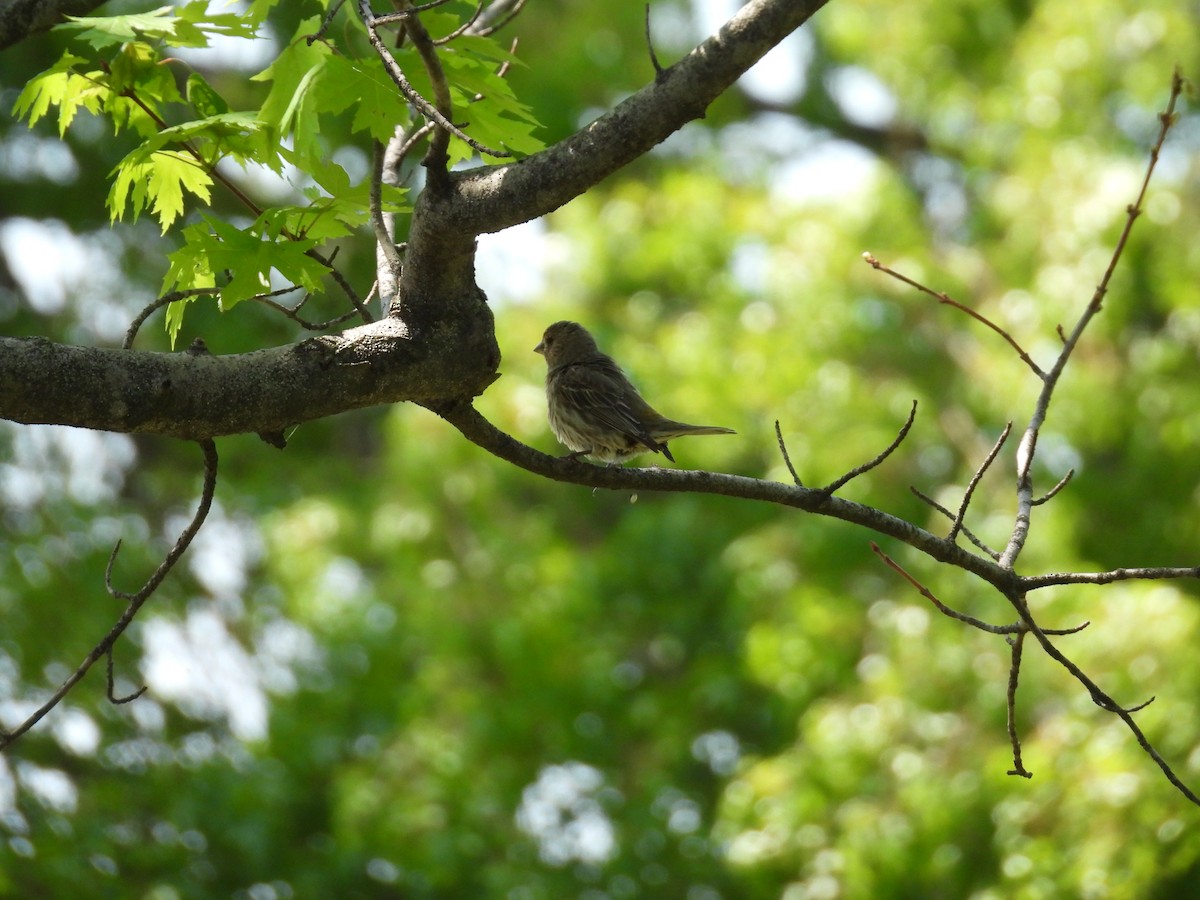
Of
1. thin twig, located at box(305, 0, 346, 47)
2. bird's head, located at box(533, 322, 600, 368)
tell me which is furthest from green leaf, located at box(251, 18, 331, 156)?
bird's head, located at box(533, 322, 600, 368)

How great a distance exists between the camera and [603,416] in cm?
624

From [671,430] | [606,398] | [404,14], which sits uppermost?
[606,398]

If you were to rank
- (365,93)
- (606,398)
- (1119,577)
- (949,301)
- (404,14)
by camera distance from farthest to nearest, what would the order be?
(606,398) → (949,301) → (1119,577) → (365,93) → (404,14)

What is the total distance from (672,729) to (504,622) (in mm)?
1473

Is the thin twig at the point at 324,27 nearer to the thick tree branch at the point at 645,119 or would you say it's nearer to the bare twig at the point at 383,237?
the bare twig at the point at 383,237

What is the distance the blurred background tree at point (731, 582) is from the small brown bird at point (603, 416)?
2250mm

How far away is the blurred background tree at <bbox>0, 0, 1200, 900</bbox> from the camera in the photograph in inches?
305

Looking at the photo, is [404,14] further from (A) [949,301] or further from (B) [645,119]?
(A) [949,301]

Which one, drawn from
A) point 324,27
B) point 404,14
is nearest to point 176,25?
point 324,27

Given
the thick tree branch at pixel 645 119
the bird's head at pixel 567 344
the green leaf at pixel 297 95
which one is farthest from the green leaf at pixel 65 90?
the bird's head at pixel 567 344

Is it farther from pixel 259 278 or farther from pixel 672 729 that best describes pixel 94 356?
pixel 672 729

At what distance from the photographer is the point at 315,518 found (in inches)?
443

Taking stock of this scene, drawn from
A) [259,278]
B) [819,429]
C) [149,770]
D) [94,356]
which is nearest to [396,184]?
[259,278]

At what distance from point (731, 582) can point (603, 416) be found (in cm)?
369
